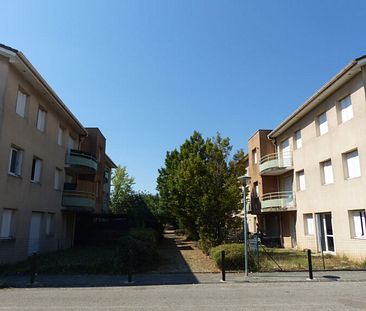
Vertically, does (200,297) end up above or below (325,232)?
below

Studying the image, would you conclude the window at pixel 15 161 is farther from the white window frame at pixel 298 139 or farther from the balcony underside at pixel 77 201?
the white window frame at pixel 298 139

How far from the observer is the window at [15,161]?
1600 centimetres

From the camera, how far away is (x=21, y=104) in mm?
16812

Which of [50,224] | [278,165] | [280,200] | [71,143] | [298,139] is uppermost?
[298,139]

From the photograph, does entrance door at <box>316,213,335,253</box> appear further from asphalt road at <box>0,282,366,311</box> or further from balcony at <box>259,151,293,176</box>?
asphalt road at <box>0,282,366,311</box>

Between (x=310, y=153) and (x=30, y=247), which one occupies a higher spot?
(x=310, y=153)

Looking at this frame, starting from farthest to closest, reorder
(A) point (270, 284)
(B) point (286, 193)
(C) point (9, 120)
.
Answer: (B) point (286, 193)
(C) point (9, 120)
(A) point (270, 284)

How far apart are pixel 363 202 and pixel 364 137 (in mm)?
3033

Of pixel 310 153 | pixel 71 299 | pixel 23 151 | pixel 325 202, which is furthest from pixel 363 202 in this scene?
pixel 23 151

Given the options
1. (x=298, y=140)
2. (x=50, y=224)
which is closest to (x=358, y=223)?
(x=298, y=140)

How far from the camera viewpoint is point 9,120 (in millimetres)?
15062

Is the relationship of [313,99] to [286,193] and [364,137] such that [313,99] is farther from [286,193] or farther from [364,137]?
[286,193]

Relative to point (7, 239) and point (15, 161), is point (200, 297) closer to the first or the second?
point (7, 239)

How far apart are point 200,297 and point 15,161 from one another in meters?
Answer: 11.8
